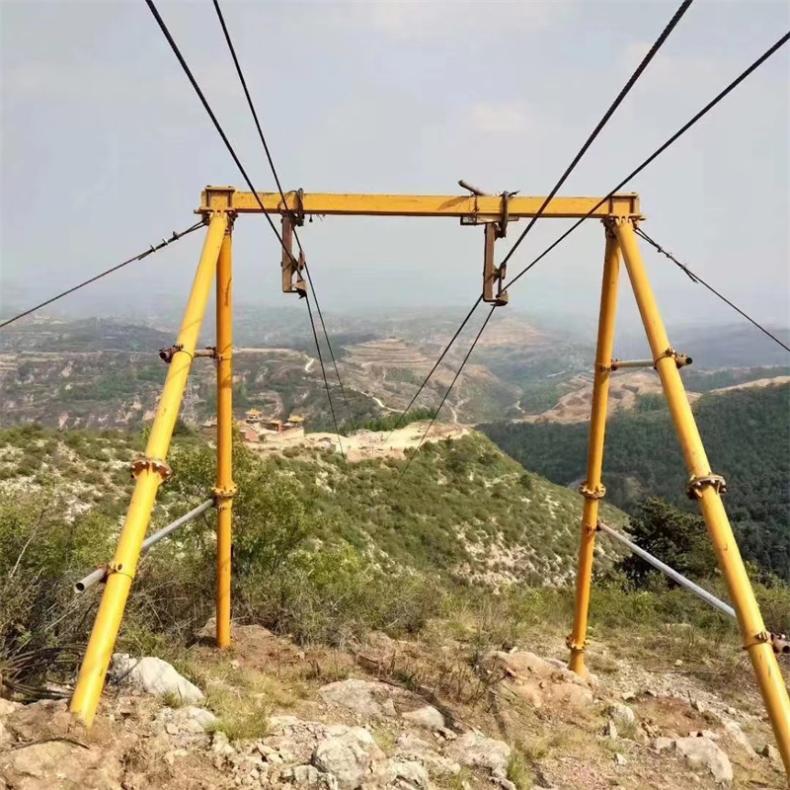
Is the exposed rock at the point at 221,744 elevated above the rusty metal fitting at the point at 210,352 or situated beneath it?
situated beneath

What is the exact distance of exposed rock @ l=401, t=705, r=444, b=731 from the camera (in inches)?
252

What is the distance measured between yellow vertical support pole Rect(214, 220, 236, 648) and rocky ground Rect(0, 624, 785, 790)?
1.91 ft

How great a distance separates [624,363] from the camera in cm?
740

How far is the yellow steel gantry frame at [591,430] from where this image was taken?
4.58 m

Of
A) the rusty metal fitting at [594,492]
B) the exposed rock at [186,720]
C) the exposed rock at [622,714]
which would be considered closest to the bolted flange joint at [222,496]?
the exposed rock at [186,720]

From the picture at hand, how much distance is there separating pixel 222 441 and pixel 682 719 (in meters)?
7.06

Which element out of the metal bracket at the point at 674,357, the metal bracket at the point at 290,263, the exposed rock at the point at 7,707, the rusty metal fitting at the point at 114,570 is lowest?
the exposed rock at the point at 7,707

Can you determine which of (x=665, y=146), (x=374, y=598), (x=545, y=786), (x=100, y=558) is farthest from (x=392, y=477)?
(x=665, y=146)

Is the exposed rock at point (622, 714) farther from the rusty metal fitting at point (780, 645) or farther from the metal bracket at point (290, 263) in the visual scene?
the metal bracket at point (290, 263)

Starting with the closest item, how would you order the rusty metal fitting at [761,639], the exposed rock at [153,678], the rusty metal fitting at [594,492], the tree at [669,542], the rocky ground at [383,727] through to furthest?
the rocky ground at [383,727]
the rusty metal fitting at [761,639]
the exposed rock at [153,678]
the rusty metal fitting at [594,492]
the tree at [669,542]

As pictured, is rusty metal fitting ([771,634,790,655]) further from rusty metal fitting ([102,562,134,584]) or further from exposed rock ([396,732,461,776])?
rusty metal fitting ([102,562,134,584])

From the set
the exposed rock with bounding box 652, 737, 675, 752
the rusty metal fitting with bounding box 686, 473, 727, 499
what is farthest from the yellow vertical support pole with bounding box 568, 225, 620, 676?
the rusty metal fitting with bounding box 686, 473, 727, 499

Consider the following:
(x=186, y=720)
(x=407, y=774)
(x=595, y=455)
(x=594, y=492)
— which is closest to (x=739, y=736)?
(x=594, y=492)

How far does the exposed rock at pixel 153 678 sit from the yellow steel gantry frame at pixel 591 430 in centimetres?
132
